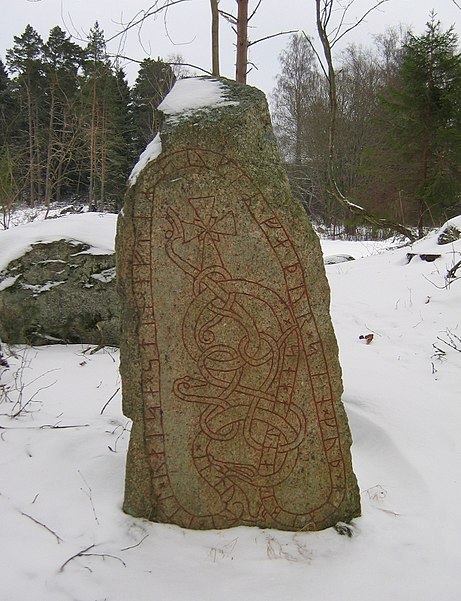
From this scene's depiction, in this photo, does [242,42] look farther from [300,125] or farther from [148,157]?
[300,125]

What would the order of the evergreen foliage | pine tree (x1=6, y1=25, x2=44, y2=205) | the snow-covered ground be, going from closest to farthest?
1. the snow-covered ground
2. the evergreen foliage
3. pine tree (x1=6, y1=25, x2=44, y2=205)

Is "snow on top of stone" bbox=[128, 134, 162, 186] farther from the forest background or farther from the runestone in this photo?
the forest background

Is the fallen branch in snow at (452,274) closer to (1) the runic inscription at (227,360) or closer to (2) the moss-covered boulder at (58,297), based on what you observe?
(2) the moss-covered boulder at (58,297)

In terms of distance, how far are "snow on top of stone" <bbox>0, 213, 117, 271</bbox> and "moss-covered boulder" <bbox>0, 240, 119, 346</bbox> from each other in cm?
5

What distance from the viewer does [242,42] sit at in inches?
193

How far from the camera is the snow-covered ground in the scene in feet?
5.74

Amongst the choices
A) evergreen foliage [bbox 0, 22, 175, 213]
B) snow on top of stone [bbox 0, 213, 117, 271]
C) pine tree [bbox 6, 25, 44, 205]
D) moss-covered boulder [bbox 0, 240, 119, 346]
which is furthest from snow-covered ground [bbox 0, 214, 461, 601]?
pine tree [bbox 6, 25, 44, 205]

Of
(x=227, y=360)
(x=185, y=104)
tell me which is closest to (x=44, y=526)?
(x=227, y=360)

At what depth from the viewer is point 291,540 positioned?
6.59 ft

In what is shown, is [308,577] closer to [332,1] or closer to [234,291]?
[234,291]

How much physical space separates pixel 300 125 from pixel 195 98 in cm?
2418

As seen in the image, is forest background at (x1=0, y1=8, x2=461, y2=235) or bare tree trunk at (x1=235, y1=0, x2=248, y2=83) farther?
forest background at (x1=0, y1=8, x2=461, y2=235)

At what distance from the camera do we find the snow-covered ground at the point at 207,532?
1749 millimetres

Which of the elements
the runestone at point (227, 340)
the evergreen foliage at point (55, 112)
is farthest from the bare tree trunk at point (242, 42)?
the evergreen foliage at point (55, 112)
